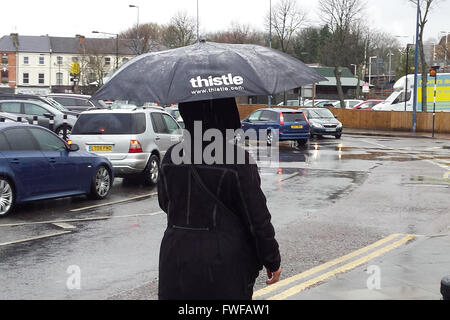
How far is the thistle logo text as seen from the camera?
11.5 feet

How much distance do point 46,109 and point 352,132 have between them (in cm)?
2011

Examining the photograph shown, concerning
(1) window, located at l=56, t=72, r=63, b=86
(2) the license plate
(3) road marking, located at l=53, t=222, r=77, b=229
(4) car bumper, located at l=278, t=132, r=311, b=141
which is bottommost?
(3) road marking, located at l=53, t=222, r=77, b=229

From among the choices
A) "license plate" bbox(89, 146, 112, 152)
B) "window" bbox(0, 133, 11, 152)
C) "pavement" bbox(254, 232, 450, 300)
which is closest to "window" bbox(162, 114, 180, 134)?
"license plate" bbox(89, 146, 112, 152)

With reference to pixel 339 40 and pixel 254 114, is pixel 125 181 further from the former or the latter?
pixel 339 40

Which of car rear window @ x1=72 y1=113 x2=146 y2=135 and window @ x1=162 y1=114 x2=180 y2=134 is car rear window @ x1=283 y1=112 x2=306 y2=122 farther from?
car rear window @ x1=72 y1=113 x2=146 y2=135

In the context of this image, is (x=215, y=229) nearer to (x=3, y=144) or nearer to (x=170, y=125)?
(x=3, y=144)

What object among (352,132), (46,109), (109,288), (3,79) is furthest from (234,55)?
(3,79)

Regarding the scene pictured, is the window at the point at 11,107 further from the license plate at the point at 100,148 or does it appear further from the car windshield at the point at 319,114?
the car windshield at the point at 319,114

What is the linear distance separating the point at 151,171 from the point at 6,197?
4.69m

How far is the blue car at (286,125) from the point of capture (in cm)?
2614

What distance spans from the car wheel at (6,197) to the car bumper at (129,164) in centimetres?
387

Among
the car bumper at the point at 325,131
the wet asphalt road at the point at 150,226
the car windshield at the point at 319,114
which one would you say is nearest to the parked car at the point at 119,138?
the wet asphalt road at the point at 150,226

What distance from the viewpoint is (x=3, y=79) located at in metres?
103

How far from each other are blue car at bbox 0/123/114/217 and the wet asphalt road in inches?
12.5
